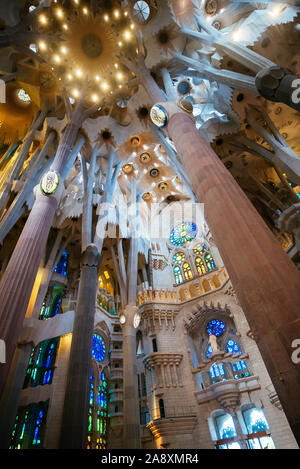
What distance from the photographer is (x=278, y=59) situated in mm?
9273

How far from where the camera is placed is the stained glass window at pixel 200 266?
704 inches

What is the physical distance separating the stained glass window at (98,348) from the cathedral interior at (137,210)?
0.24 feet

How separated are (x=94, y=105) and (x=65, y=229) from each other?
7.32m

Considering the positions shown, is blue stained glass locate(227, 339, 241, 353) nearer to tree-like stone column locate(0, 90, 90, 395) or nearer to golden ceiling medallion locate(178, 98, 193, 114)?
tree-like stone column locate(0, 90, 90, 395)

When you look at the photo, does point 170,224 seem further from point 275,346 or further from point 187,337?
point 275,346

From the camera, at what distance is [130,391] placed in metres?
10.0

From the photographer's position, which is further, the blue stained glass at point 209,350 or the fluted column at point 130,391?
the blue stained glass at point 209,350

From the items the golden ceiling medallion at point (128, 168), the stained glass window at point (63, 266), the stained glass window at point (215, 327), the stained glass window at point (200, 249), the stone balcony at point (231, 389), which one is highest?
the golden ceiling medallion at point (128, 168)

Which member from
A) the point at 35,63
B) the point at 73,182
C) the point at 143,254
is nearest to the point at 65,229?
the point at 73,182

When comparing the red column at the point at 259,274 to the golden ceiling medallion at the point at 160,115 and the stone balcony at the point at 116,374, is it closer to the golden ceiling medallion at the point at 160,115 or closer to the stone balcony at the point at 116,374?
the golden ceiling medallion at the point at 160,115

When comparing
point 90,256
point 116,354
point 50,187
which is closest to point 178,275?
point 116,354

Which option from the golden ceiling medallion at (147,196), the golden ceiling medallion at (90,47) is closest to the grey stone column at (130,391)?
the golden ceiling medallion at (147,196)

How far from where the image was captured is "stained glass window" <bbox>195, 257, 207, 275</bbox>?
1788cm

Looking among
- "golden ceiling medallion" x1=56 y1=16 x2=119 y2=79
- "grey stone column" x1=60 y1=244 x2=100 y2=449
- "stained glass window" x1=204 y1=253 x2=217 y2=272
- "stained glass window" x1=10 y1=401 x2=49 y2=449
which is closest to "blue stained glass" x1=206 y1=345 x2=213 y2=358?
"stained glass window" x1=204 y1=253 x2=217 y2=272
